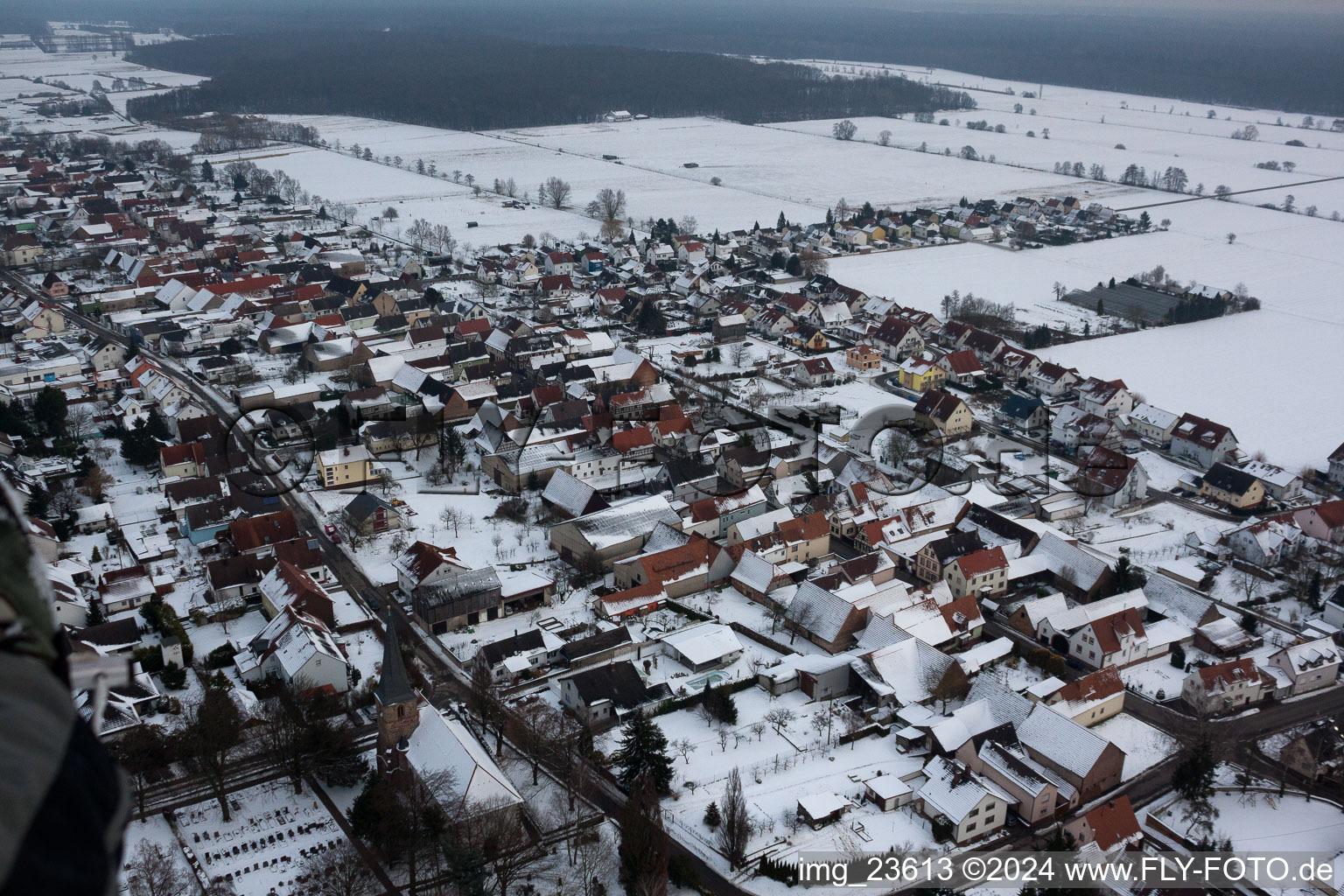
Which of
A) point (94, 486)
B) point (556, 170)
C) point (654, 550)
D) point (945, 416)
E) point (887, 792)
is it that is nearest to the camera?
point (887, 792)

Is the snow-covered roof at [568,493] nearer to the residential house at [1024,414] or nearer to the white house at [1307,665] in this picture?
the residential house at [1024,414]

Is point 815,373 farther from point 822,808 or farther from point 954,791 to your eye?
point 822,808

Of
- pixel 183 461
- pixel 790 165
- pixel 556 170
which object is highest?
pixel 790 165

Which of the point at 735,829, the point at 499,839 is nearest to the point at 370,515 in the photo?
the point at 499,839

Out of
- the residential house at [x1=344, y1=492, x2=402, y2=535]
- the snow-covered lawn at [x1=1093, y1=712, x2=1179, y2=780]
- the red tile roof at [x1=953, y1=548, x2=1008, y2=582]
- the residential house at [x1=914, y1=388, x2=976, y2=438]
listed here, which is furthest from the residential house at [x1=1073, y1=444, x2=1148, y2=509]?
the residential house at [x1=344, y1=492, x2=402, y2=535]

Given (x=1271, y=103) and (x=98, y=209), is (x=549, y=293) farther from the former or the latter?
(x=1271, y=103)

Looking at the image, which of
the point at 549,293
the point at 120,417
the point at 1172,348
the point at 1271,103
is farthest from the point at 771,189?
the point at 1271,103

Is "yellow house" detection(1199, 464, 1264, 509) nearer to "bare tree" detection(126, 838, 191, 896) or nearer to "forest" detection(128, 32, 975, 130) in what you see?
"bare tree" detection(126, 838, 191, 896)

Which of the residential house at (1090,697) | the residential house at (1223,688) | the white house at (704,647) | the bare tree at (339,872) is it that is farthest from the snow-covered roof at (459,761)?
the residential house at (1223,688)
